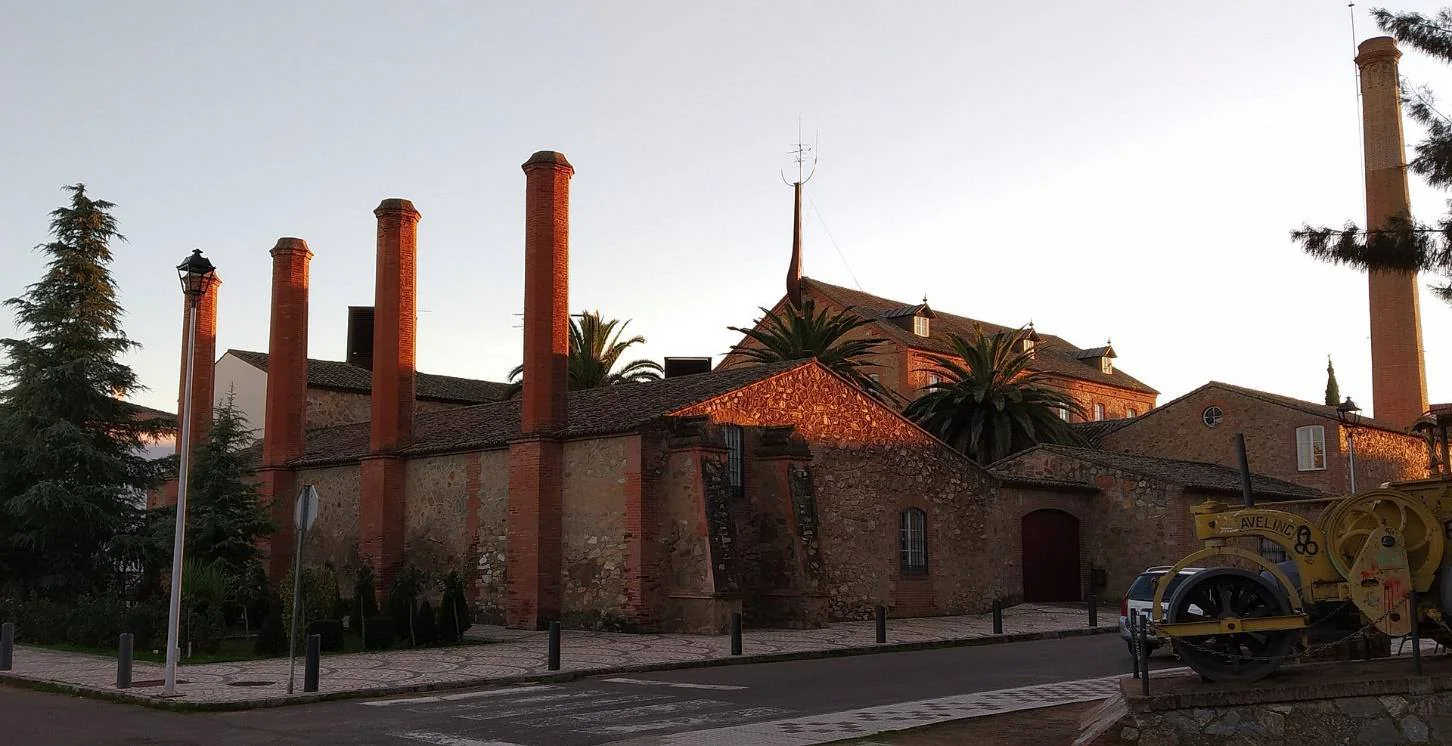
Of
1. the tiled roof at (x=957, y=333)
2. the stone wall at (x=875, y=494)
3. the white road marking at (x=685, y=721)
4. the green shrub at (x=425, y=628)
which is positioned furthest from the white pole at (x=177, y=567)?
the tiled roof at (x=957, y=333)

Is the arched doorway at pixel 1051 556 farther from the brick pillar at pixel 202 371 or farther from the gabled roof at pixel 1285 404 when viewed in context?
the brick pillar at pixel 202 371

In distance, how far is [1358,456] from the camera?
40.4m

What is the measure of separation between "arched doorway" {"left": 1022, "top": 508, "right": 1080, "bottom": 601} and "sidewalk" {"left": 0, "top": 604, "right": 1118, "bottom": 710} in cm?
650

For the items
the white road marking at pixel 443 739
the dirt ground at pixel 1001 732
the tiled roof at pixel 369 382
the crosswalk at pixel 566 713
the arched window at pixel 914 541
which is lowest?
the crosswalk at pixel 566 713

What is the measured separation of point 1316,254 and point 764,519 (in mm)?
14392

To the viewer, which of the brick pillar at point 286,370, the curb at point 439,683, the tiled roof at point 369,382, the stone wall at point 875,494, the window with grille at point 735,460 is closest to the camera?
the curb at point 439,683

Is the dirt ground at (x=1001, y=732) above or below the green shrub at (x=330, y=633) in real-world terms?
below

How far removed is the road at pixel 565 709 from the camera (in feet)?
36.4

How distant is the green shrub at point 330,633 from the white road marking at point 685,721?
9.84 m

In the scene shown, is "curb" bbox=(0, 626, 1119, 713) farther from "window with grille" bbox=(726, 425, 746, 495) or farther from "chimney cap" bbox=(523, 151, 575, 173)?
"chimney cap" bbox=(523, 151, 575, 173)

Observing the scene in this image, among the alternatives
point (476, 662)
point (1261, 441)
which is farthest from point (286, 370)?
point (1261, 441)

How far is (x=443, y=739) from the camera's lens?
10797mm

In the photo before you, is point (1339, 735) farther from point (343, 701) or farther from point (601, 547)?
point (601, 547)

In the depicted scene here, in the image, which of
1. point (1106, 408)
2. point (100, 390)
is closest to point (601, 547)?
point (100, 390)
